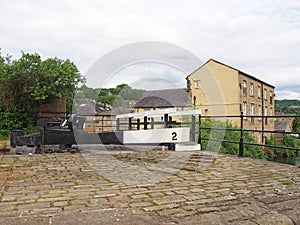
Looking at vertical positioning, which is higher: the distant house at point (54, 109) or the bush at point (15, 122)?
the distant house at point (54, 109)

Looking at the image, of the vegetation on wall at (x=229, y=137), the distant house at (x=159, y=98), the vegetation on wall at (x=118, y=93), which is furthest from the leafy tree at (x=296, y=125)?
the vegetation on wall at (x=118, y=93)

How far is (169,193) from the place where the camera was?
344 centimetres

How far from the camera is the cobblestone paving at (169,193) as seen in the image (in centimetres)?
271

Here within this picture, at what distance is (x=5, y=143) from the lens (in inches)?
491

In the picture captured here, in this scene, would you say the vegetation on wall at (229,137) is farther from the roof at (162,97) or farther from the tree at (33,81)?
the tree at (33,81)

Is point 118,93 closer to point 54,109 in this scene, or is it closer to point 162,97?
point 162,97

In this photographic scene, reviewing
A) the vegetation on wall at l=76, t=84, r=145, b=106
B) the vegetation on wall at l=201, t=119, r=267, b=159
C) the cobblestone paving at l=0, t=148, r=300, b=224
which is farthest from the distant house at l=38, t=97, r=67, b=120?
the cobblestone paving at l=0, t=148, r=300, b=224

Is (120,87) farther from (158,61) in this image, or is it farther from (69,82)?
(69,82)

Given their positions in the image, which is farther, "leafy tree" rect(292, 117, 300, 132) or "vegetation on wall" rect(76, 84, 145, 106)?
"leafy tree" rect(292, 117, 300, 132)

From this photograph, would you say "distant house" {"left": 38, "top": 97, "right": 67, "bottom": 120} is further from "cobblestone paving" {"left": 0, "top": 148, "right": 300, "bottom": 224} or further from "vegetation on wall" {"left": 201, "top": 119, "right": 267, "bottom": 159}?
"cobblestone paving" {"left": 0, "top": 148, "right": 300, "bottom": 224}

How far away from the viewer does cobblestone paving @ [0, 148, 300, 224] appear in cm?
271

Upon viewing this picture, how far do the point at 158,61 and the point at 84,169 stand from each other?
2.69 m

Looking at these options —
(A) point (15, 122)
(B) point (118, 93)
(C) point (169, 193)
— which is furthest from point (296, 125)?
(C) point (169, 193)

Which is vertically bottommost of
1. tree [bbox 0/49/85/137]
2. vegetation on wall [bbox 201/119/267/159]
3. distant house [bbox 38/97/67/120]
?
vegetation on wall [bbox 201/119/267/159]
